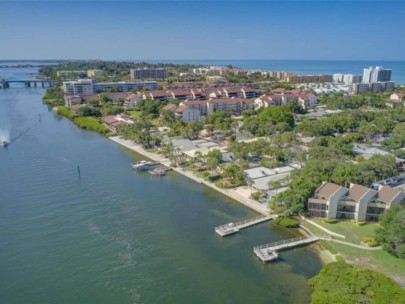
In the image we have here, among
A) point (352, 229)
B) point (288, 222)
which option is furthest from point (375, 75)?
point (288, 222)

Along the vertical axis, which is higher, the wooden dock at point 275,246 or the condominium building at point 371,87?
the condominium building at point 371,87

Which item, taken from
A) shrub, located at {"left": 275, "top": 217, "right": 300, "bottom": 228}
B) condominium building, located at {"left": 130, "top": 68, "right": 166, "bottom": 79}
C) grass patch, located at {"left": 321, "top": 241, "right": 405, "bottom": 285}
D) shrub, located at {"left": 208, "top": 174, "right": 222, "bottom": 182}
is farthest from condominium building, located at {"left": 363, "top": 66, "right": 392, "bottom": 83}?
grass patch, located at {"left": 321, "top": 241, "right": 405, "bottom": 285}

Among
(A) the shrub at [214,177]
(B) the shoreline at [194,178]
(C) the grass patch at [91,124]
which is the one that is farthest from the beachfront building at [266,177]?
(C) the grass patch at [91,124]

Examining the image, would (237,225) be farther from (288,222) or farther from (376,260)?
(376,260)

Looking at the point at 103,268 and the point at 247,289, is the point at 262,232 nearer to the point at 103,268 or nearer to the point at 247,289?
the point at 247,289

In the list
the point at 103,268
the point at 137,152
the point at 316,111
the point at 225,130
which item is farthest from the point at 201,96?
the point at 103,268

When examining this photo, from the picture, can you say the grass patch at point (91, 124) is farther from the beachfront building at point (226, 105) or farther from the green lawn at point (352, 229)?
the green lawn at point (352, 229)
